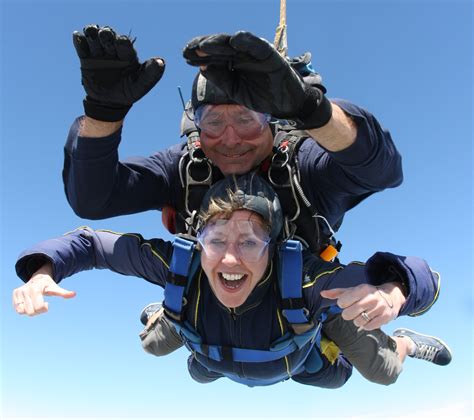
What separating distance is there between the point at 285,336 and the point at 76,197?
1.33 meters

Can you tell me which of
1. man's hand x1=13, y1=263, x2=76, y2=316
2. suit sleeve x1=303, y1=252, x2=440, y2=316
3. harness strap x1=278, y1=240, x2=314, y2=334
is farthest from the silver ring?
man's hand x1=13, y1=263, x2=76, y2=316

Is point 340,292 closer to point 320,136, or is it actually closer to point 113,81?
point 320,136

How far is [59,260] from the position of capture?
271 cm

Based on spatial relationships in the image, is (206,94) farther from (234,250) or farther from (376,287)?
(376,287)

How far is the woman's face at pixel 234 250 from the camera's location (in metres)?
2.73

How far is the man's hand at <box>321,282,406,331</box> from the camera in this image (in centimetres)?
209

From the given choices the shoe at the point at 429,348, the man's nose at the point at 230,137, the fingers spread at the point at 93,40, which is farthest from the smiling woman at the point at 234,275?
the shoe at the point at 429,348

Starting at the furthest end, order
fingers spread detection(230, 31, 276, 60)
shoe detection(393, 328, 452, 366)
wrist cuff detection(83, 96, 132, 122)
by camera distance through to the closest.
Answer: shoe detection(393, 328, 452, 366) < wrist cuff detection(83, 96, 132, 122) < fingers spread detection(230, 31, 276, 60)

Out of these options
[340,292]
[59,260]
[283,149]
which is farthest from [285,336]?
[59,260]

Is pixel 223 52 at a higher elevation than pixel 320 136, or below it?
higher

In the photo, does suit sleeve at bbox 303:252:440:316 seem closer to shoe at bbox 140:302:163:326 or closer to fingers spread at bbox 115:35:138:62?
fingers spread at bbox 115:35:138:62

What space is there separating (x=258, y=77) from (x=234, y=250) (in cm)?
95

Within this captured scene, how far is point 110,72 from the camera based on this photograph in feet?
7.84

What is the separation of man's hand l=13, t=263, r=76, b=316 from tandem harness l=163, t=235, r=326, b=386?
0.59m
